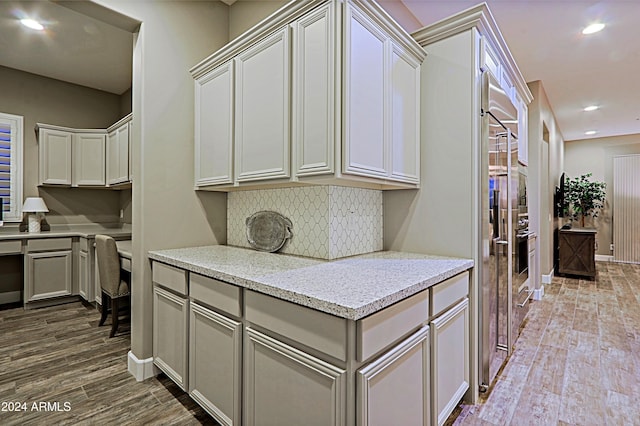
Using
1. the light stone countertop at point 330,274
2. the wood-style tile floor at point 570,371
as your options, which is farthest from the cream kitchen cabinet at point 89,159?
the wood-style tile floor at point 570,371

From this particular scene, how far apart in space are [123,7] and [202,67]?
58 centimetres

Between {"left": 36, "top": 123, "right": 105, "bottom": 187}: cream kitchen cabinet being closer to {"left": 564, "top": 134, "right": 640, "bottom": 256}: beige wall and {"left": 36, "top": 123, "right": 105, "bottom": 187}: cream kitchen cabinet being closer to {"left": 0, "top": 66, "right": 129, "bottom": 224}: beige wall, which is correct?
{"left": 0, "top": 66, "right": 129, "bottom": 224}: beige wall

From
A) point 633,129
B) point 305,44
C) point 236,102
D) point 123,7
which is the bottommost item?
point 236,102

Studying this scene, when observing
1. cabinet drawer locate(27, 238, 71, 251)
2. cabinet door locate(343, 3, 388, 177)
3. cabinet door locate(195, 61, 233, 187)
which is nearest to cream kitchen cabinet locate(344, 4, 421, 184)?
cabinet door locate(343, 3, 388, 177)

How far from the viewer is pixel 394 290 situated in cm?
129

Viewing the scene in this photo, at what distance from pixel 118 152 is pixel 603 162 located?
385 inches

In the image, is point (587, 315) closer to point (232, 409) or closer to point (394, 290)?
point (394, 290)

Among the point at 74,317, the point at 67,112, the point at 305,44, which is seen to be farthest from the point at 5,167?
the point at 305,44

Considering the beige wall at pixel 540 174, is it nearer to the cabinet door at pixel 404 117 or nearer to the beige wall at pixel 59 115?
the cabinet door at pixel 404 117

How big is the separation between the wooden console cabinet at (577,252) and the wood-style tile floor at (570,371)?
136 centimetres

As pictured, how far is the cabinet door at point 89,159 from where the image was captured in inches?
170

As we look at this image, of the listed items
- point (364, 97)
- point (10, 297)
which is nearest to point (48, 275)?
point (10, 297)

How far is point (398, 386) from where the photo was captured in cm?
133

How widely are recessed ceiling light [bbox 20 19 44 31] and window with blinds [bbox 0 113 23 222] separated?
1.41 metres
